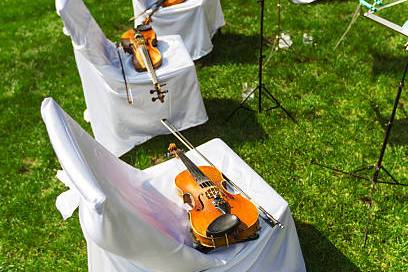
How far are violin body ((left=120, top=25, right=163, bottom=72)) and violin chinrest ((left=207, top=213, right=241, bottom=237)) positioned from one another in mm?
1972

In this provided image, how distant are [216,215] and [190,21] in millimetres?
3125

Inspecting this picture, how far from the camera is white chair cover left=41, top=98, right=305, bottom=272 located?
2.05m

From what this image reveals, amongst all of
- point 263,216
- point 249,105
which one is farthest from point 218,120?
point 263,216

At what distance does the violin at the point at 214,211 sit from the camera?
2598mm

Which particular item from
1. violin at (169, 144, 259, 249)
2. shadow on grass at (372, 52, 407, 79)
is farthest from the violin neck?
shadow on grass at (372, 52, 407, 79)

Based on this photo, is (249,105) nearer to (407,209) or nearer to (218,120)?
(218,120)

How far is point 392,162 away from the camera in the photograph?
402 cm

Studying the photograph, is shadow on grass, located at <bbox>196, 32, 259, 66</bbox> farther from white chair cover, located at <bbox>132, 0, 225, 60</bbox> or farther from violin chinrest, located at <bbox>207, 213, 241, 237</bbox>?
violin chinrest, located at <bbox>207, 213, 241, 237</bbox>

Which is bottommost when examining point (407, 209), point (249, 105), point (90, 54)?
point (407, 209)

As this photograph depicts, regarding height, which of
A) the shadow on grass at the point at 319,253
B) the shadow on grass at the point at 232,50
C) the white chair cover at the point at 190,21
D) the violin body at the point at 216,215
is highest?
the white chair cover at the point at 190,21

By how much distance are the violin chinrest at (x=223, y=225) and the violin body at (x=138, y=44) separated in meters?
1.97

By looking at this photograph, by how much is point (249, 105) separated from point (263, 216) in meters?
2.14

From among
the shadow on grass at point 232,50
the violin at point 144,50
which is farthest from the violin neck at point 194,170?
the shadow on grass at point 232,50

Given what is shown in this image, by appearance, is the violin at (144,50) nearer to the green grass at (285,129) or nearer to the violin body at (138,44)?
the violin body at (138,44)
